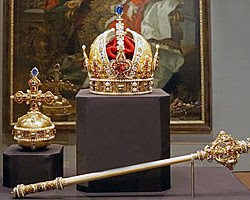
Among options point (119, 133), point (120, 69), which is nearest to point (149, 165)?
point (119, 133)

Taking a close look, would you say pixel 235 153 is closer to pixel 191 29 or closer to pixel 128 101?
pixel 128 101

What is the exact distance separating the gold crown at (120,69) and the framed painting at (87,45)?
1.81 ft

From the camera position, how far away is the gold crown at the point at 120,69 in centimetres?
140

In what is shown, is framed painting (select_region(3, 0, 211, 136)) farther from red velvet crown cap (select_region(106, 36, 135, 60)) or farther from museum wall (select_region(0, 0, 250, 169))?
red velvet crown cap (select_region(106, 36, 135, 60))

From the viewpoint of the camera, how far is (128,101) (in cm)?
137

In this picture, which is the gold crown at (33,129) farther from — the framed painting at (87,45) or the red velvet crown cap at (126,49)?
the framed painting at (87,45)

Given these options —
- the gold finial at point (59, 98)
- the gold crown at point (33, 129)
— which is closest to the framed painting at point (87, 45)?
the gold finial at point (59, 98)

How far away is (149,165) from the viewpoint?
51.7 inches

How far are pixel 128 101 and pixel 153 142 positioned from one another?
13cm

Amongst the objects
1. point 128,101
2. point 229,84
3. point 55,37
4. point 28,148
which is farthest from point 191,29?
point 28,148

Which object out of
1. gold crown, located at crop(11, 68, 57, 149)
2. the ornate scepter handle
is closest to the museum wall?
gold crown, located at crop(11, 68, 57, 149)

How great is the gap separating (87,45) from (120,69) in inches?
25.2

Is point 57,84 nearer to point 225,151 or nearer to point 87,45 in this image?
point 87,45

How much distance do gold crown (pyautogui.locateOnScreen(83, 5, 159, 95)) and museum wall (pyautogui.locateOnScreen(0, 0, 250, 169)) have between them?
609 millimetres
